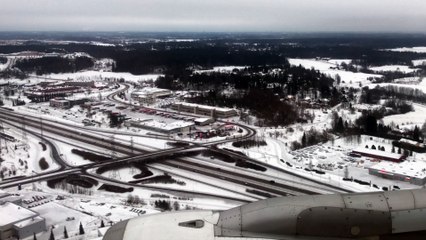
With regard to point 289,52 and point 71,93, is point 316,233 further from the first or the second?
point 289,52

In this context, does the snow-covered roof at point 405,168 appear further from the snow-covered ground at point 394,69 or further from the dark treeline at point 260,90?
the snow-covered ground at point 394,69

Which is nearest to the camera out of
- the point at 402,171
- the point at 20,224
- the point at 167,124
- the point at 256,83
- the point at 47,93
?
the point at 20,224

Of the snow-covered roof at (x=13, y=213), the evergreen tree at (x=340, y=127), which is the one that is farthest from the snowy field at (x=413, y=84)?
the snow-covered roof at (x=13, y=213)

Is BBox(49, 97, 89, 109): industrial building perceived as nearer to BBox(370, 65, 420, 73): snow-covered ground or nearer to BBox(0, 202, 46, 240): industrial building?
BBox(0, 202, 46, 240): industrial building

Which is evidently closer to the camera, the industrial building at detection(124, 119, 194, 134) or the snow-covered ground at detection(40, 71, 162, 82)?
the industrial building at detection(124, 119, 194, 134)

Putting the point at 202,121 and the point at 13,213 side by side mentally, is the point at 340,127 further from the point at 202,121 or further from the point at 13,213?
the point at 13,213

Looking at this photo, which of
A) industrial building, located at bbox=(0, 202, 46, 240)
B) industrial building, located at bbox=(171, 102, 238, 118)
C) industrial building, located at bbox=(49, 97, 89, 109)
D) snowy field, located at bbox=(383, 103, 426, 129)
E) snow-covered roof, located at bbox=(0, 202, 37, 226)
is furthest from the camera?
industrial building, located at bbox=(49, 97, 89, 109)

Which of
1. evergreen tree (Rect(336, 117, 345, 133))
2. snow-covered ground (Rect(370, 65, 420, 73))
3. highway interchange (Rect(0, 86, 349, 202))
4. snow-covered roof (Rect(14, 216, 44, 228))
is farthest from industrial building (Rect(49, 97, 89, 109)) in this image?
snow-covered ground (Rect(370, 65, 420, 73))

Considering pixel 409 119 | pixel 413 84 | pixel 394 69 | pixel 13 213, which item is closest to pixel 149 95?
pixel 409 119
